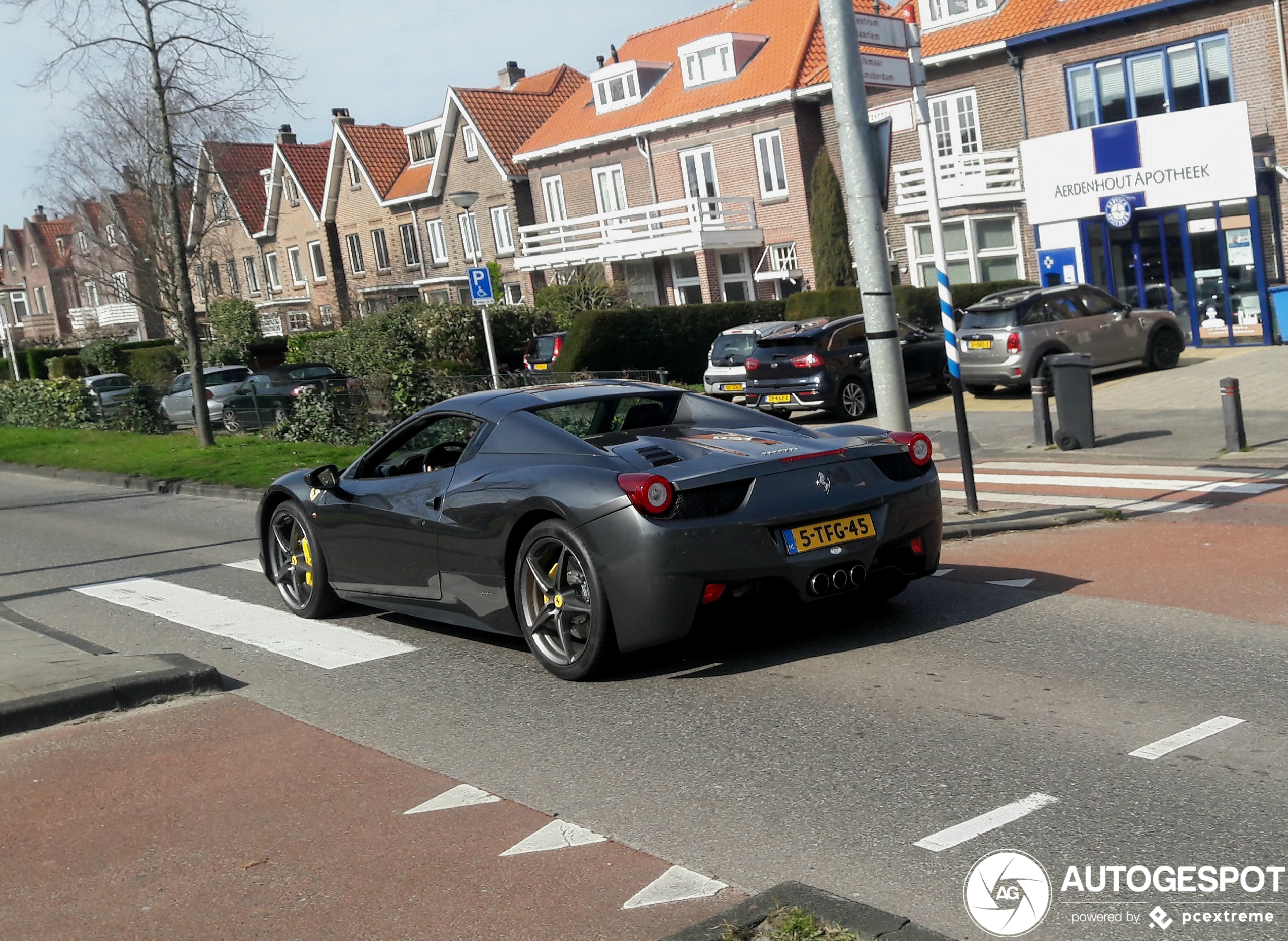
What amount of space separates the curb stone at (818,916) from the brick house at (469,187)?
41.9 metres

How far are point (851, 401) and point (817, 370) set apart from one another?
84 cm

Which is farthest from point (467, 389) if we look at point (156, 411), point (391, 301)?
point (391, 301)

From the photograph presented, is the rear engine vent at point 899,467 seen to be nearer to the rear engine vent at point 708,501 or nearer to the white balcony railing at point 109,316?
the rear engine vent at point 708,501

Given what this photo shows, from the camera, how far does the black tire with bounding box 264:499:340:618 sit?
26.8 ft

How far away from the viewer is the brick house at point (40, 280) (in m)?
83.4

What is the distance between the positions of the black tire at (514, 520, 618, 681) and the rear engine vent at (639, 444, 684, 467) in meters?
0.50

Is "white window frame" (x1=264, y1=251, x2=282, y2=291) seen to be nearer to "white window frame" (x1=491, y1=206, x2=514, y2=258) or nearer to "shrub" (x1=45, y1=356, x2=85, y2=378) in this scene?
"shrub" (x1=45, y1=356, x2=85, y2=378)

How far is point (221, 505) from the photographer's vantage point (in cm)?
1577

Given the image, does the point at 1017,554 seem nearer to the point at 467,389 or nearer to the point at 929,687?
the point at 929,687

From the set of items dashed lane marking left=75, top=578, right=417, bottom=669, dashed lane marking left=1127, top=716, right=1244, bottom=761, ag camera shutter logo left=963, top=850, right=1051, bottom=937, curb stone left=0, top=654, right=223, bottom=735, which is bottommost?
dashed lane marking left=1127, top=716, right=1244, bottom=761

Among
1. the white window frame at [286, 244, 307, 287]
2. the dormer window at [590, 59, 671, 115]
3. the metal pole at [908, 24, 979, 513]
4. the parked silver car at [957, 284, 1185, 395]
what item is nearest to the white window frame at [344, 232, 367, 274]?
the white window frame at [286, 244, 307, 287]

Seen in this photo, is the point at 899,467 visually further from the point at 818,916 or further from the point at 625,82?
the point at 625,82

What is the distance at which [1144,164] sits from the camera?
24906mm

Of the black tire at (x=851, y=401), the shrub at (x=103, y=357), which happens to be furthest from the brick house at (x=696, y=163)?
the shrub at (x=103, y=357)
